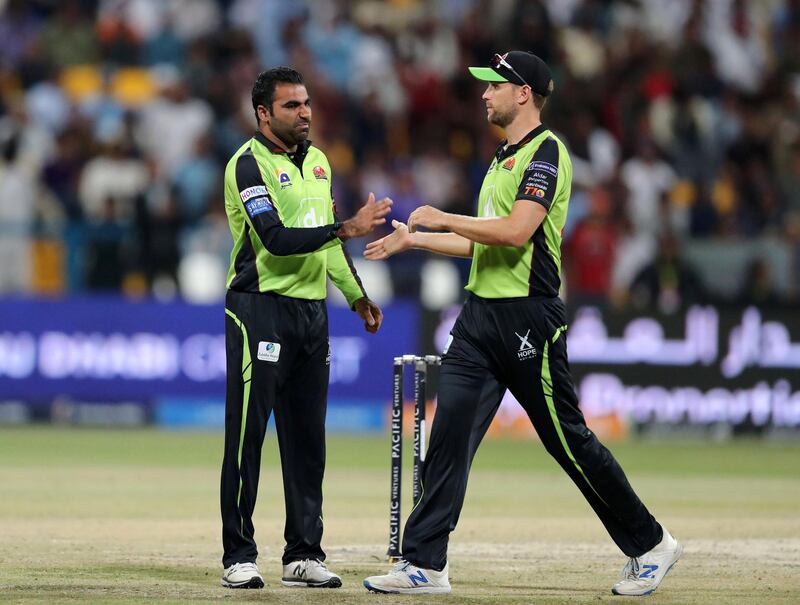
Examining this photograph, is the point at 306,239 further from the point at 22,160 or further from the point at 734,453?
the point at 22,160

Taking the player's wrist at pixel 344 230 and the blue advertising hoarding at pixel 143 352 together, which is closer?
the player's wrist at pixel 344 230

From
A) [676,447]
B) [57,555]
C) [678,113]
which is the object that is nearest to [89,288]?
[676,447]

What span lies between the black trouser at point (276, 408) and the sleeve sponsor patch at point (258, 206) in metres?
0.44

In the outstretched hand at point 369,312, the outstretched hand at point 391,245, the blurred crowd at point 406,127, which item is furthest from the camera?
the blurred crowd at point 406,127

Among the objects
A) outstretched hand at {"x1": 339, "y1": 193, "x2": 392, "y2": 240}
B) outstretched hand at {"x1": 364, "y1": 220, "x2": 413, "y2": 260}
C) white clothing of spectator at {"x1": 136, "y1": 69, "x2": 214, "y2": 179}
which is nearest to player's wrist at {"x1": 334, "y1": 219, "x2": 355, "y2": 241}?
outstretched hand at {"x1": 339, "y1": 193, "x2": 392, "y2": 240}

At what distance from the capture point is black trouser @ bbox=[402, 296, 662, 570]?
24.6 feet

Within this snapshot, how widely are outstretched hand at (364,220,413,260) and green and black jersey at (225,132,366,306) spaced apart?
172mm

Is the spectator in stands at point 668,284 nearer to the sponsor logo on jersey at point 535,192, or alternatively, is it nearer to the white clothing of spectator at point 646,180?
the white clothing of spectator at point 646,180

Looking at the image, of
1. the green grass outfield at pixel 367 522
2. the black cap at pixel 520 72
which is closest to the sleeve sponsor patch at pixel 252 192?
the black cap at pixel 520 72

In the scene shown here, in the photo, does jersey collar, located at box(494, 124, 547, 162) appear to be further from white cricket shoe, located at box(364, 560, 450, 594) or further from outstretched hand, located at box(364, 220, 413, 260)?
white cricket shoe, located at box(364, 560, 450, 594)

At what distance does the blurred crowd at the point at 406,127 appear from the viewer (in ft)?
59.9

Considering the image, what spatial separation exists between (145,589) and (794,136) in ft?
50.3

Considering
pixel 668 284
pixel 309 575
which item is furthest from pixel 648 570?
pixel 668 284

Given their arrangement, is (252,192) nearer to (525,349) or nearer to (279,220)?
(279,220)
